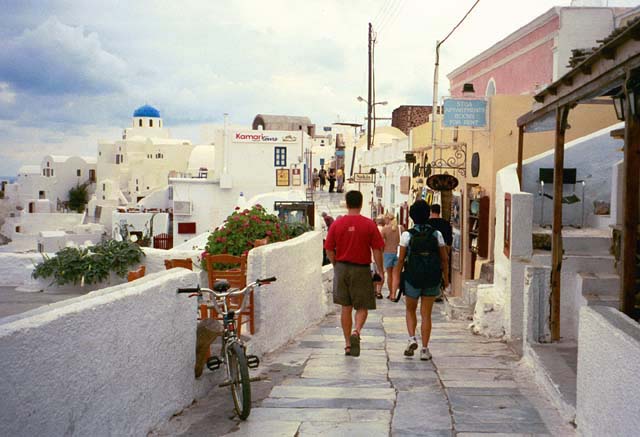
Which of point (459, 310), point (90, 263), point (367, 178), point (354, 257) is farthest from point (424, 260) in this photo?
point (367, 178)

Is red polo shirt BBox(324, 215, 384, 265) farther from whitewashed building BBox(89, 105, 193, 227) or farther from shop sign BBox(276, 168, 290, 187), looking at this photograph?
whitewashed building BBox(89, 105, 193, 227)

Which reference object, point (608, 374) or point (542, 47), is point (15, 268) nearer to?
point (608, 374)

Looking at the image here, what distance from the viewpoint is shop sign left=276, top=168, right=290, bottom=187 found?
4103cm

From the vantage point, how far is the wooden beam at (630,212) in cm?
491

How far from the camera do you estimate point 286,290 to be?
8344 millimetres

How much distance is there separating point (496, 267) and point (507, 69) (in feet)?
34.3

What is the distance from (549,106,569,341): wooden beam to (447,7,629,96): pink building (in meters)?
6.80

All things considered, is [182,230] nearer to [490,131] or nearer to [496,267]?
[490,131]

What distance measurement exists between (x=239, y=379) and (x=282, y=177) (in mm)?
36041

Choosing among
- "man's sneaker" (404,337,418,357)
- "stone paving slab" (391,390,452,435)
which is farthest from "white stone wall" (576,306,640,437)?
"man's sneaker" (404,337,418,357)

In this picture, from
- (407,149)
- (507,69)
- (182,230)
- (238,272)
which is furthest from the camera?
(182,230)

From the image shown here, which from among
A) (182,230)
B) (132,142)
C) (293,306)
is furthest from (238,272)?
(132,142)

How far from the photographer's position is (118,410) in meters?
4.47

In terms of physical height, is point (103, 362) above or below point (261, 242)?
below
